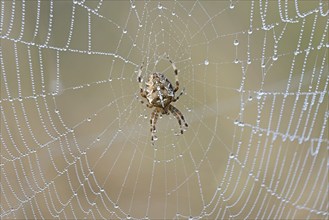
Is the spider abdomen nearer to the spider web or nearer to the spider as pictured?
the spider

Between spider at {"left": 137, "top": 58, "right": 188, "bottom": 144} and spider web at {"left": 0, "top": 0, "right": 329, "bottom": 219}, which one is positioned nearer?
spider at {"left": 137, "top": 58, "right": 188, "bottom": 144}

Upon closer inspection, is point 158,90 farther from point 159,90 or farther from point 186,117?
point 186,117

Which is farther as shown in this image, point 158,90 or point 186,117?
point 186,117

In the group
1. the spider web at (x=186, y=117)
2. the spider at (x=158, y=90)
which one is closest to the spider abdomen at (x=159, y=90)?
the spider at (x=158, y=90)

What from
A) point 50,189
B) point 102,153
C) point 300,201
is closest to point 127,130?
point 102,153

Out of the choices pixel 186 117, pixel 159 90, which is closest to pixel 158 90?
pixel 159 90

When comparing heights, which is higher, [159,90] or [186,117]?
[159,90]

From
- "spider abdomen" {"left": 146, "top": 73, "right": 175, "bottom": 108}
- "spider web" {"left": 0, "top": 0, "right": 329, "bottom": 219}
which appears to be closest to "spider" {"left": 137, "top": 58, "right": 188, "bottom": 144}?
"spider abdomen" {"left": 146, "top": 73, "right": 175, "bottom": 108}

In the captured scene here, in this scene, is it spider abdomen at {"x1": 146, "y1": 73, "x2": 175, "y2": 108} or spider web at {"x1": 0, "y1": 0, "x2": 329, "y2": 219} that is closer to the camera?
spider abdomen at {"x1": 146, "y1": 73, "x2": 175, "y2": 108}

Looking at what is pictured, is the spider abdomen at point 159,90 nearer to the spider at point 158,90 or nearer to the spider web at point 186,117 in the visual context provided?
the spider at point 158,90
